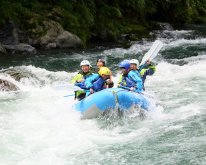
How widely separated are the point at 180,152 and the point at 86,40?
1244 centimetres

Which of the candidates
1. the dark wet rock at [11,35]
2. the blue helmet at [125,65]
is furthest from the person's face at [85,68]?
the dark wet rock at [11,35]

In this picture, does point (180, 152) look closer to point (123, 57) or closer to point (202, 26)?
point (123, 57)

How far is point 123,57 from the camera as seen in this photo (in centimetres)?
1561

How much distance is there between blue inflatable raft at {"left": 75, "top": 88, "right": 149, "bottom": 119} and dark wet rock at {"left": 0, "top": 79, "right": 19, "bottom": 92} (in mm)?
3194

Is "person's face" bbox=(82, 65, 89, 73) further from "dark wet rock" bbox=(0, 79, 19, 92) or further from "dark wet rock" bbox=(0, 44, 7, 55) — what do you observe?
"dark wet rock" bbox=(0, 44, 7, 55)

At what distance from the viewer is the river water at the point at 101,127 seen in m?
6.64

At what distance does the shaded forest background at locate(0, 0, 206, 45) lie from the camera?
676 inches

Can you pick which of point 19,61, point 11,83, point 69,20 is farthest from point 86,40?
point 11,83

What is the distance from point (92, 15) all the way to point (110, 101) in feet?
38.1

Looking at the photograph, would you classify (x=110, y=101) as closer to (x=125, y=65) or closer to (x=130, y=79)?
(x=130, y=79)

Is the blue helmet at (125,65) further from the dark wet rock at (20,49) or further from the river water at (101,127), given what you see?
the dark wet rock at (20,49)

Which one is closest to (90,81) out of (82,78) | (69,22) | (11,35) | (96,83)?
(96,83)

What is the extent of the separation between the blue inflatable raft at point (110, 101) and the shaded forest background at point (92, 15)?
9157 millimetres

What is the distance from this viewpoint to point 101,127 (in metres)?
8.06
